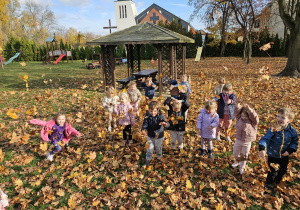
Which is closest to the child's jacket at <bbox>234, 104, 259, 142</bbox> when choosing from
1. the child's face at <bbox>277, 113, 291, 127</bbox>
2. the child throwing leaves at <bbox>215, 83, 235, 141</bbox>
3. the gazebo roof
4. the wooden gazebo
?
the child's face at <bbox>277, 113, 291, 127</bbox>

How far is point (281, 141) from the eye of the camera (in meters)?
3.39

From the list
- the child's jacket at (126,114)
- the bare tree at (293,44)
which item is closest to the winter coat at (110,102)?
the child's jacket at (126,114)

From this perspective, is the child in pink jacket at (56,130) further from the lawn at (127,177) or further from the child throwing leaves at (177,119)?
the child throwing leaves at (177,119)

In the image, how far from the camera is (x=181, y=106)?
16.1 ft

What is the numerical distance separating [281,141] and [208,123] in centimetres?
144

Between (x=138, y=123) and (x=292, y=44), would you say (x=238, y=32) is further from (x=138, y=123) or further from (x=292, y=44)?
(x=138, y=123)

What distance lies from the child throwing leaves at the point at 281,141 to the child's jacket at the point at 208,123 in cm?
112

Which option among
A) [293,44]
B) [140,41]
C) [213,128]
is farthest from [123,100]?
[293,44]

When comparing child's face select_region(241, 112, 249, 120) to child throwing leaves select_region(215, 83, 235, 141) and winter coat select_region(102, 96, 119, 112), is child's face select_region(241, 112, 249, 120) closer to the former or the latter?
child throwing leaves select_region(215, 83, 235, 141)

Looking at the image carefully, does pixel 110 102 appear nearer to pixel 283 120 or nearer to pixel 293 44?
pixel 283 120

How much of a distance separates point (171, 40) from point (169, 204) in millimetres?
7765

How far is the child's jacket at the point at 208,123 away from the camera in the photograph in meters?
4.43

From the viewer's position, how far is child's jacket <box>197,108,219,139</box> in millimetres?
4434

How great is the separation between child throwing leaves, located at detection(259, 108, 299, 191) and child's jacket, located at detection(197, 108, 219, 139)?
1119 millimetres
